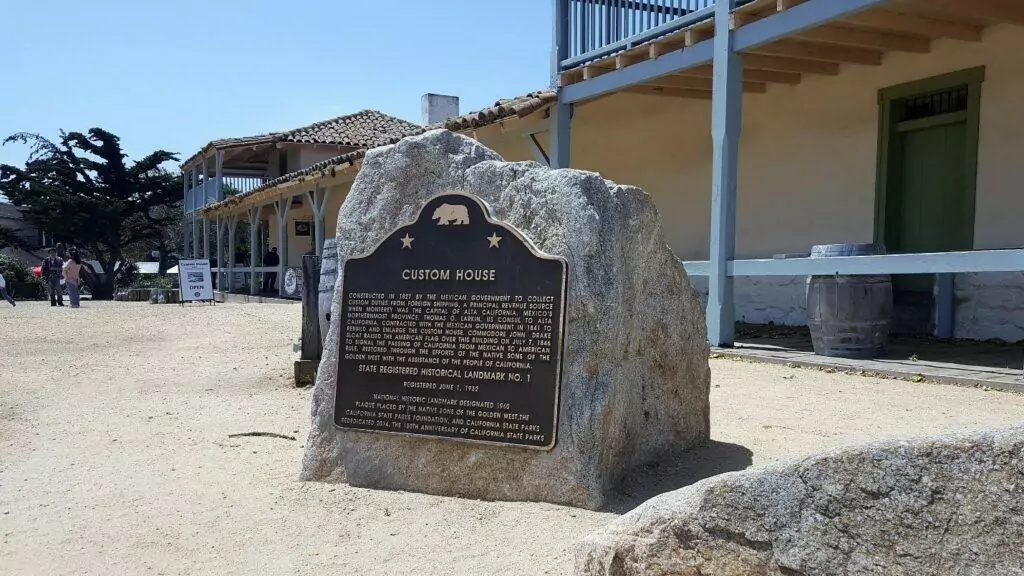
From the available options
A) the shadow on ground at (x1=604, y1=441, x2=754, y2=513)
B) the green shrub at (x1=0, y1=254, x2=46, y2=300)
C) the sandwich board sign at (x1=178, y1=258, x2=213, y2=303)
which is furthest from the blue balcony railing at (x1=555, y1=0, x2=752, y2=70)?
the green shrub at (x1=0, y1=254, x2=46, y2=300)

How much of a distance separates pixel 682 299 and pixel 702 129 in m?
7.45

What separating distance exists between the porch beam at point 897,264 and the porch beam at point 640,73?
85.3 inches

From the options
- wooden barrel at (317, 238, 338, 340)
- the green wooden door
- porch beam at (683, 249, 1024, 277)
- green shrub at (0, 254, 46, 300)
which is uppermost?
the green wooden door

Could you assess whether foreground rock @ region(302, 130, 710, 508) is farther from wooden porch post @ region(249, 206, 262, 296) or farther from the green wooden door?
wooden porch post @ region(249, 206, 262, 296)

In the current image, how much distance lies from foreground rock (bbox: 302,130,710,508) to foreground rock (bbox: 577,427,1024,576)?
4.03ft

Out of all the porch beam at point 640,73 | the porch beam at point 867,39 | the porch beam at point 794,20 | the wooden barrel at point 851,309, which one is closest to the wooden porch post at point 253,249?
the porch beam at point 640,73

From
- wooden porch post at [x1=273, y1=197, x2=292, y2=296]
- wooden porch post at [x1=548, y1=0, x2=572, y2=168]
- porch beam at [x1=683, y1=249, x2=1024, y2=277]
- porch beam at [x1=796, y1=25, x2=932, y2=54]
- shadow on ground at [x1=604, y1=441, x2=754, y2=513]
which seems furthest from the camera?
wooden porch post at [x1=273, y1=197, x2=292, y2=296]

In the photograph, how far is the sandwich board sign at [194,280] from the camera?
18234mm

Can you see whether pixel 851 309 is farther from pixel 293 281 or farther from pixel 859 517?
pixel 293 281

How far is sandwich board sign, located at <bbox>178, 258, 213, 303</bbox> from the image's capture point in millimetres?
18234

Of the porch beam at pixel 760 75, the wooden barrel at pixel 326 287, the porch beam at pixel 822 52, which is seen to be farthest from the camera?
the porch beam at pixel 760 75

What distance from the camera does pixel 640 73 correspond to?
8.89 m

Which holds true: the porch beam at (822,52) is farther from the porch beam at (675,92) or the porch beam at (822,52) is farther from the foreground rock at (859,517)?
the foreground rock at (859,517)

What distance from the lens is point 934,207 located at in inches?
326
